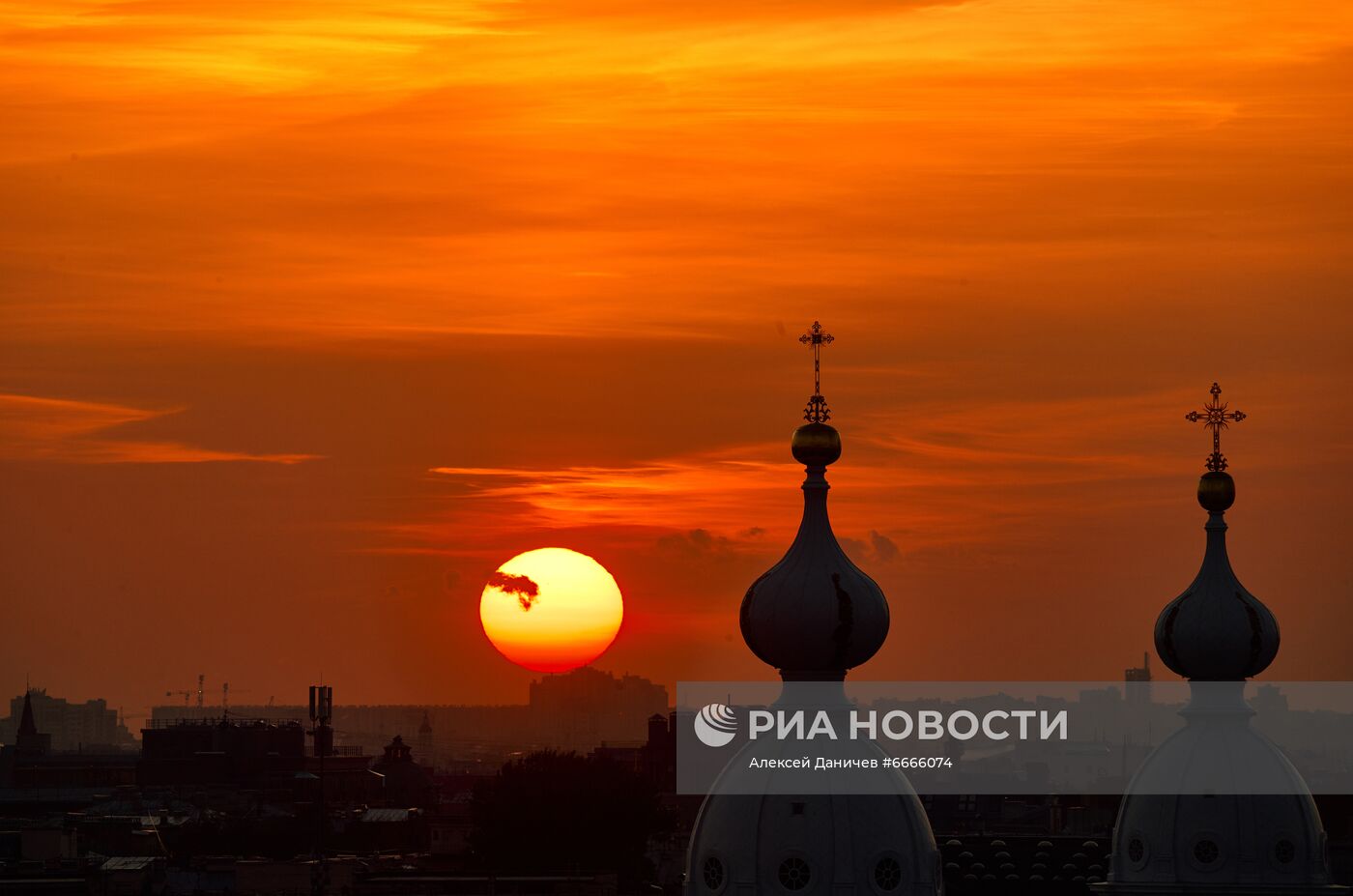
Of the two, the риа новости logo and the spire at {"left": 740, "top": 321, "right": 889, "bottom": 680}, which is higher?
the риа новости logo

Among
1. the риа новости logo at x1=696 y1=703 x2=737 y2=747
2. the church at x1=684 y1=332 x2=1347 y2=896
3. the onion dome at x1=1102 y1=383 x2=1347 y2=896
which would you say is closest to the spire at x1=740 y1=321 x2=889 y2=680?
the church at x1=684 y1=332 x2=1347 y2=896

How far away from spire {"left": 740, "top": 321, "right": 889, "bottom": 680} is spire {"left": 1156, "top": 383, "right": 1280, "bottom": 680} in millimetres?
16225

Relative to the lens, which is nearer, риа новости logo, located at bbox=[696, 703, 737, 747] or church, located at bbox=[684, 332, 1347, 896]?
church, located at bbox=[684, 332, 1347, 896]

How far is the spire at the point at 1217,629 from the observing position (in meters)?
75.5

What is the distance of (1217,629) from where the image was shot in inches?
2987

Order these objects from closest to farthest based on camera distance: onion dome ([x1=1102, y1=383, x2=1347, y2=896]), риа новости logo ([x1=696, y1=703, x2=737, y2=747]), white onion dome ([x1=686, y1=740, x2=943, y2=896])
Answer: white onion dome ([x1=686, y1=740, x2=943, y2=896])
onion dome ([x1=1102, y1=383, x2=1347, y2=896])
риа новости logo ([x1=696, y1=703, x2=737, y2=747])

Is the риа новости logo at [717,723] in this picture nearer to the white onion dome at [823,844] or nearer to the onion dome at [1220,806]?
the onion dome at [1220,806]

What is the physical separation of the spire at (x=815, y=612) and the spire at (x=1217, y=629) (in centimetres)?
1623

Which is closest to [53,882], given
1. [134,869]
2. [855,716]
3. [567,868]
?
[134,869]

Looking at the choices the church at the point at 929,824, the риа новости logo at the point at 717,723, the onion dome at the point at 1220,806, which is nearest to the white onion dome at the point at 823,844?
the church at the point at 929,824

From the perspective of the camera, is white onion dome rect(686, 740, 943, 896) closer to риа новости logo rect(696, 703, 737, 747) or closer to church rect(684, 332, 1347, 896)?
church rect(684, 332, 1347, 896)

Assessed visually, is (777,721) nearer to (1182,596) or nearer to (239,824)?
(1182,596)

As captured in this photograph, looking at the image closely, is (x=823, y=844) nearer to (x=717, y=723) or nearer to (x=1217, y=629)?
(x=1217, y=629)

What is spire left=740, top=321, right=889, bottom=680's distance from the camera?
60688 mm
